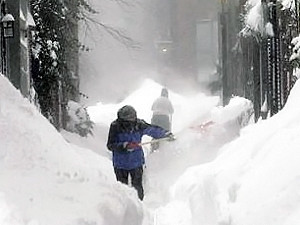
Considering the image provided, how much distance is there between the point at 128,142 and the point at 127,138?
0.19ft

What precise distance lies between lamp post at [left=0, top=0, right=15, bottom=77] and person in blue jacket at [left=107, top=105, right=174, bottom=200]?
15.4 feet

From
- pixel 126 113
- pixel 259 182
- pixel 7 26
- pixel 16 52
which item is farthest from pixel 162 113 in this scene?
pixel 259 182

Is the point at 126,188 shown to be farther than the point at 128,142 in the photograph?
No

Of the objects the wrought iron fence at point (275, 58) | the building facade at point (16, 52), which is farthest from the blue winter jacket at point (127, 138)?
the building facade at point (16, 52)

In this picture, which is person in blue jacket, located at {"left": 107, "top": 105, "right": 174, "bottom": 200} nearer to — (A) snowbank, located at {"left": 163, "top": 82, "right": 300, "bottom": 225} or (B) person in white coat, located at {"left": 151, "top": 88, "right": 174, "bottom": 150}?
(A) snowbank, located at {"left": 163, "top": 82, "right": 300, "bottom": 225}

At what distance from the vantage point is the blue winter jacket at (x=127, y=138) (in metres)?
10.1

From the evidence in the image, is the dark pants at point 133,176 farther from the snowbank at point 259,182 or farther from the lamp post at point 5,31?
the lamp post at point 5,31

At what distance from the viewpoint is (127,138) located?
10.1 metres

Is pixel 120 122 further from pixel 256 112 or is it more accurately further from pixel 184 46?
pixel 184 46

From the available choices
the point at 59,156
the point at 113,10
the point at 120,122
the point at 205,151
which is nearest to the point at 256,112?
the point at 205,151

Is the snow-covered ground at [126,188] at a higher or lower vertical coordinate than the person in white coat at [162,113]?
higher

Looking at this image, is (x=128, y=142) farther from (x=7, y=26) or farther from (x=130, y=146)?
(x=7, y=26)

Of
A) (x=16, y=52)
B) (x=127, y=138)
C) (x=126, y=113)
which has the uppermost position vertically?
(x=16, y=52)

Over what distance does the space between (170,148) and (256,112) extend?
7.08ft
